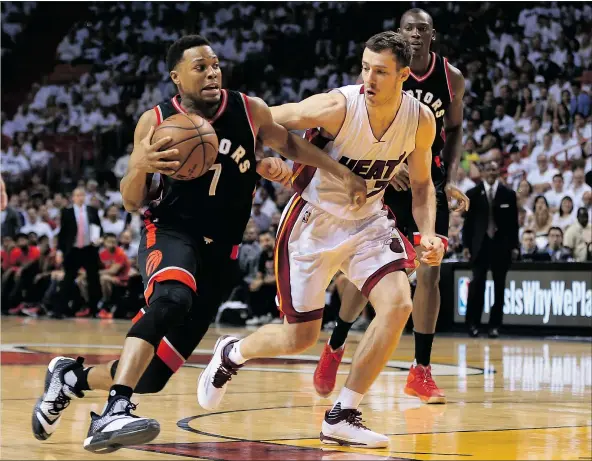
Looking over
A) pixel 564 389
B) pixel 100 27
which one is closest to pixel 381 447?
pixel 564 389

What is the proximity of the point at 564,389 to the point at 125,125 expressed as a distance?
16967 mm

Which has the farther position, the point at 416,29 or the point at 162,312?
the point at 416,29

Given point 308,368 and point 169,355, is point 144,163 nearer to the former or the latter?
point 169,355

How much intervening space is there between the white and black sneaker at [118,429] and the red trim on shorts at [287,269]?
136cm

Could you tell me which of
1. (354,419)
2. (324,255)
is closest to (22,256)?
(324,255)

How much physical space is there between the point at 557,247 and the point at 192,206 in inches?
379

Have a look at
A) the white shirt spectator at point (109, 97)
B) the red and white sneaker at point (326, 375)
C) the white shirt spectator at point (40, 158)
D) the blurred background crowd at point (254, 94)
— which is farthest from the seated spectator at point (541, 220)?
the white shirt spectator at point (109, 97)

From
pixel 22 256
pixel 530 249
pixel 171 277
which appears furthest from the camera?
pixel 22 256

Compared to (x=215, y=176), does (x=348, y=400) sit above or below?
below

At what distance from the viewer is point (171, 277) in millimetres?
4949

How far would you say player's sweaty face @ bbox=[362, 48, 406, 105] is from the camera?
5.46m

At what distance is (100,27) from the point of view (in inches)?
1056

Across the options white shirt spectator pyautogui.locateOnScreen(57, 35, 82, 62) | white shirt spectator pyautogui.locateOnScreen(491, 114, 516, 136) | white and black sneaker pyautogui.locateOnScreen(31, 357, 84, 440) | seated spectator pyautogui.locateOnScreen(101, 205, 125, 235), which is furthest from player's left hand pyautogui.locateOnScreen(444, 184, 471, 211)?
white shirt spectator pyautogui.locateOnScreen(57, 35, 82, 62)

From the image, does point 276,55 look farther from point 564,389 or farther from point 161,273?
point 161,273
